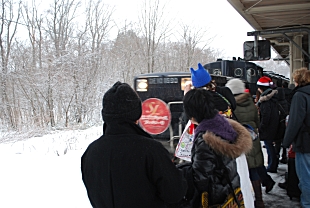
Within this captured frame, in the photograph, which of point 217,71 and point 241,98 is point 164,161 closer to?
point 241,98

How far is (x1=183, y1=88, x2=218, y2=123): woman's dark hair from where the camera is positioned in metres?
2.19

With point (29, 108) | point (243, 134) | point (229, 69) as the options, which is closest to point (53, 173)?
point (243, 134)

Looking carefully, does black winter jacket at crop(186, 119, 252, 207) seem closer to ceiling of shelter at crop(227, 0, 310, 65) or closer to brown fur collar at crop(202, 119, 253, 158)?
brown fur collar at crop(202, 119, 253, 158)

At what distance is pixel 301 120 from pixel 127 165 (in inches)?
103

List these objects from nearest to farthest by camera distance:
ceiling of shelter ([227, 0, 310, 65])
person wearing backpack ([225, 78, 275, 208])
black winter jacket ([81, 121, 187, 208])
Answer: black winter jacket ([81, 121, 187, 208]) < person wearing backpack ([225, 78, 275, 208]) < ceiling of shelter ([227, 0, 310, 65])

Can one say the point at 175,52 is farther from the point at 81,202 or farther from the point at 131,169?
the point at 131,169

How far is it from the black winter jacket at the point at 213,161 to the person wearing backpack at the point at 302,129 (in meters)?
1.68

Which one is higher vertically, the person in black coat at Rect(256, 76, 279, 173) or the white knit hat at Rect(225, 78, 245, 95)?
the white knit hat at Rect(225, 78, 245, 95)

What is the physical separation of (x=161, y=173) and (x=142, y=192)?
0.49ft

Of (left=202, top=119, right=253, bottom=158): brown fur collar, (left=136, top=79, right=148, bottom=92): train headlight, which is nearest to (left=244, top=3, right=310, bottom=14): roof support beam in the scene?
(left=136, top=79, right=148, bottom=92): train headlight

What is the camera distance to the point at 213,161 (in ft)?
6.74

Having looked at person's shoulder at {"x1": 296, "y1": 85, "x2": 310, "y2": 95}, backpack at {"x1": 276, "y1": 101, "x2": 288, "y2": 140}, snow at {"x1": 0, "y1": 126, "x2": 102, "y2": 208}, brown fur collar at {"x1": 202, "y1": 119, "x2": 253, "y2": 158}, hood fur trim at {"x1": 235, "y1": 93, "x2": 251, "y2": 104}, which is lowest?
snow at {"x1": 0, "y1": 126, "x2": 102, "y2": 208}

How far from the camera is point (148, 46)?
20391 millimetres

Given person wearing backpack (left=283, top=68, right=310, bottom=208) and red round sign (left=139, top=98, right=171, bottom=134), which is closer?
person wearing backpack (left=283, top=68, right=310, bottom=208)
